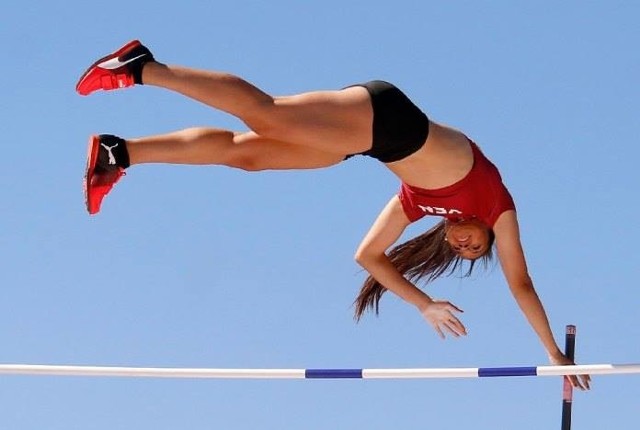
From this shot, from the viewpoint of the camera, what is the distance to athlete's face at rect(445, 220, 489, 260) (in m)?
9.08

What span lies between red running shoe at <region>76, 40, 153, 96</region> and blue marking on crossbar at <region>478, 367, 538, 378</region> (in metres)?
3.23

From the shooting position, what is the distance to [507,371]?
31.2 feet

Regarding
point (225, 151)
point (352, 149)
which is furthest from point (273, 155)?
point (352, 149)

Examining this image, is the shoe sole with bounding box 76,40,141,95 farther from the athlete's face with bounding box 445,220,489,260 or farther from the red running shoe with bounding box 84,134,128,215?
the athlete's face with bounding box 445,220,489,260

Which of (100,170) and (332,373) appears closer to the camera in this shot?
(100,170)

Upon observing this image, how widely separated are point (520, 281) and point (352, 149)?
5.25ft

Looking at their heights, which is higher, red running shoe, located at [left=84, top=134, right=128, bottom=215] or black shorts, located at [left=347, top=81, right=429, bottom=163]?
black shorts, located at [left=347, top=81, right=429, bottom=163]

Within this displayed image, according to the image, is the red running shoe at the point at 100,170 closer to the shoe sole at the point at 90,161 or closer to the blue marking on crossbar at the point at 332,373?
the shoe sole at the point at 90,161

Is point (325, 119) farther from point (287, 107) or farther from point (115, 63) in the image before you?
point (115, 63)

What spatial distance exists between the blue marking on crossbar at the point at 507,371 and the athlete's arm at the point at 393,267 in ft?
1.75

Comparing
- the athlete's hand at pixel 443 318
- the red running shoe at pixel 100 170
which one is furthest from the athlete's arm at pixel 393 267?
the red running shoe at pixel 100 170

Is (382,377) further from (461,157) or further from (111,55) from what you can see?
(111,55)

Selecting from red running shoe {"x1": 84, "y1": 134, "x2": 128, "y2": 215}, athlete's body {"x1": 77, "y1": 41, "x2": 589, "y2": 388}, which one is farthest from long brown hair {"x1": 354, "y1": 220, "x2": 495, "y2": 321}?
red running shoe {"x1": 84, "y1": 134, "x2": 128, "y2": 215}

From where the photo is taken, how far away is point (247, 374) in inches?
396
